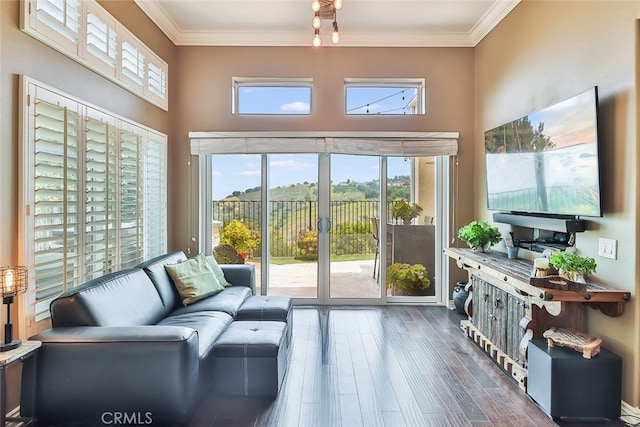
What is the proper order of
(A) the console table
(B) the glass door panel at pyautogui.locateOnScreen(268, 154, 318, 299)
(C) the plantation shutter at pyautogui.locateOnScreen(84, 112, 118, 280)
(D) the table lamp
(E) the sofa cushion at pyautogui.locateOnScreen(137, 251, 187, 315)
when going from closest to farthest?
(D) the table lamp → (A) the console table → (C) the plantation shutter at pyautogui.locateOnScreen(84, 112, 118, 280) → (E) the sofa cushion at pyautogui.locateOnScreen(137, 251, 187, 315) → (B) the glass door panel at pyautogui.locateOnScreen(268, 154, 318, 299)

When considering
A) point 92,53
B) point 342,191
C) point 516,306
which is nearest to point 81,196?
point 92,53

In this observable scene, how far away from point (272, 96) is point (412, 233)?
2.62 metres

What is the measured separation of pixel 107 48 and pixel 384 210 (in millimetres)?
3525

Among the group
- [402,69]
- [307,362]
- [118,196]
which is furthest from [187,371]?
[402,69]

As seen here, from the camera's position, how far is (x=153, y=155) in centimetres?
411

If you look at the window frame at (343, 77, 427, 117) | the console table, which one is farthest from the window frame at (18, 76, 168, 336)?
the console table

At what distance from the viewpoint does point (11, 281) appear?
2.02 m

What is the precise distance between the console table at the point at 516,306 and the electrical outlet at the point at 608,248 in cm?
22

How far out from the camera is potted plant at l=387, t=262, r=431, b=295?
4.98 metres

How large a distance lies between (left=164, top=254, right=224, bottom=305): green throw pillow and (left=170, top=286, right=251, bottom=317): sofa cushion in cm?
6

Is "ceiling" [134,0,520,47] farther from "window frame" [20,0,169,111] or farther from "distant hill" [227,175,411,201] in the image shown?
"distant hill" [227,175,411,201]

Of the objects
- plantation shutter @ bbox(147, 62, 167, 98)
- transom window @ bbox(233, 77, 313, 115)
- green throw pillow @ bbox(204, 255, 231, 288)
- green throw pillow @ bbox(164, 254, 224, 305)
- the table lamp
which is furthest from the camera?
transom window @ bbox(233, 77, 313, 115)

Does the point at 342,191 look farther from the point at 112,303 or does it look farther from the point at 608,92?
the point at 112,303

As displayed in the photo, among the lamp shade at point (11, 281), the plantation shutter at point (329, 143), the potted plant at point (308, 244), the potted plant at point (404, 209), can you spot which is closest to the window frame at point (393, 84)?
the plantation shutter at point (329, 143)
